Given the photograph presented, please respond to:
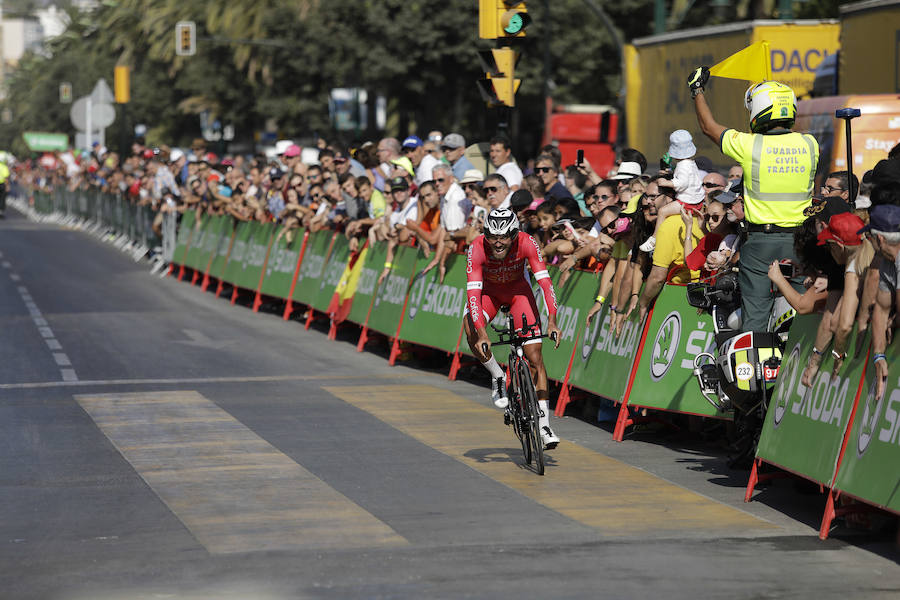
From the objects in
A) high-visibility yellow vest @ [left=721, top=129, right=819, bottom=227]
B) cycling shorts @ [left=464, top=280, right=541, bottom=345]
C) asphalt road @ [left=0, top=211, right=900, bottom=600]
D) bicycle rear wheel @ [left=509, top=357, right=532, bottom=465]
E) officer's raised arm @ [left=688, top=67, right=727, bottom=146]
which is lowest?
asphalt road @ [left=0, top=211, right=900, bottom=600]

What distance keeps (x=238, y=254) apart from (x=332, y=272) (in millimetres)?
5014

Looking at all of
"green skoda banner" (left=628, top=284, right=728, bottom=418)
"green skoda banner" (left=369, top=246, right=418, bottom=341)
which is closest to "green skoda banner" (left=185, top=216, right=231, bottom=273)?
"green skoda banner" (left=369, top=246, right=418, bottom=341)

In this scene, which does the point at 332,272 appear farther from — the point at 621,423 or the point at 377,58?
the point at 377,58

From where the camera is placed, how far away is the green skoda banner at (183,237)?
28359 mm

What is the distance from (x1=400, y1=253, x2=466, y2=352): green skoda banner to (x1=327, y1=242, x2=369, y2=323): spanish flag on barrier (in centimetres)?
194

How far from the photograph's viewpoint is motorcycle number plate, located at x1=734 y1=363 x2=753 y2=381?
10117 mm

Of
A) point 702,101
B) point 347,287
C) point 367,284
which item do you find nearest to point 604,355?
point 702,101

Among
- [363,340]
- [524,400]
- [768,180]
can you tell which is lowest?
[363,340]

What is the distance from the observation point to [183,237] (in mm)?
28719

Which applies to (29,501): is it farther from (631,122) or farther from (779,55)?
(631,122)

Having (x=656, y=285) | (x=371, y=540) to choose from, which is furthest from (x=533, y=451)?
(x=371, y=540)

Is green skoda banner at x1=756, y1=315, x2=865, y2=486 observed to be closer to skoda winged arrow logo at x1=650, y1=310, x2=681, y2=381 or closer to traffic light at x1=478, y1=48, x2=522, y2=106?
skoda winged arrow logo at x1=650, y1=310, x2=681, y2=381

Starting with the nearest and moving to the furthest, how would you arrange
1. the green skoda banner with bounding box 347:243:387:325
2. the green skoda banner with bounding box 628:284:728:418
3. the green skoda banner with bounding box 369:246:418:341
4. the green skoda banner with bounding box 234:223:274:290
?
the green skoda banner with bounding box 628:284:728:418, the green skoda banner with bounding box 369:246:418:341, the green skoda banner with bounding box 347:243:387:325, the green skoda banner with bounding box 234:223:274:290

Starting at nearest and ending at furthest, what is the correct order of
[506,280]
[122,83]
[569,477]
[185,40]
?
[569,477] → [506,280] → [122,83] → [185,40]
